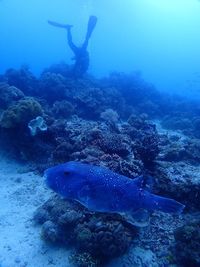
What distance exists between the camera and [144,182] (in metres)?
4.56

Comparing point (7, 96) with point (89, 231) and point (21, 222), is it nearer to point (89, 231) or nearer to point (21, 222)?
point (21, 222)

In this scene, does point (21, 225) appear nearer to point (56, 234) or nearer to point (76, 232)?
point (56, 234)

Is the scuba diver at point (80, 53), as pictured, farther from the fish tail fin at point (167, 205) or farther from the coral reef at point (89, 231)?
the fish tail fin at point (167, 205)

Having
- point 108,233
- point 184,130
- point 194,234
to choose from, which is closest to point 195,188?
point 194,234

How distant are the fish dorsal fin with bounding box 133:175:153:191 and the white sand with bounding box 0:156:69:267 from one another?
3.09m

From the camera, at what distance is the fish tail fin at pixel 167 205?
4.18m

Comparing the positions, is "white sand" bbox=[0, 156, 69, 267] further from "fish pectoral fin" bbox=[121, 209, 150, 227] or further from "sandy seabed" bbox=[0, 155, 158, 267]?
"fish pectoral fin" bbox=[121, 209, 150, 227]

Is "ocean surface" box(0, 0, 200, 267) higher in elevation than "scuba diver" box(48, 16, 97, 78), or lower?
lower

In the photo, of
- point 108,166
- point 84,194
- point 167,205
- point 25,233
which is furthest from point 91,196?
point 25,233

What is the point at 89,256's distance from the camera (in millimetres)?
6270

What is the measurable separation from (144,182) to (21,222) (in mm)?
4491

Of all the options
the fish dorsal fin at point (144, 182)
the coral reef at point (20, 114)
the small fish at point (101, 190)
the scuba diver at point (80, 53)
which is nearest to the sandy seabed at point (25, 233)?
the coral reef at point (20, 114)

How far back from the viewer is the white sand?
21.8 ft

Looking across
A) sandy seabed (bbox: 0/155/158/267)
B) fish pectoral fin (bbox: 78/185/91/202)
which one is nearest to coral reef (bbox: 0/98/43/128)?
sandy seabed (bbox: 0/155/158/267)
